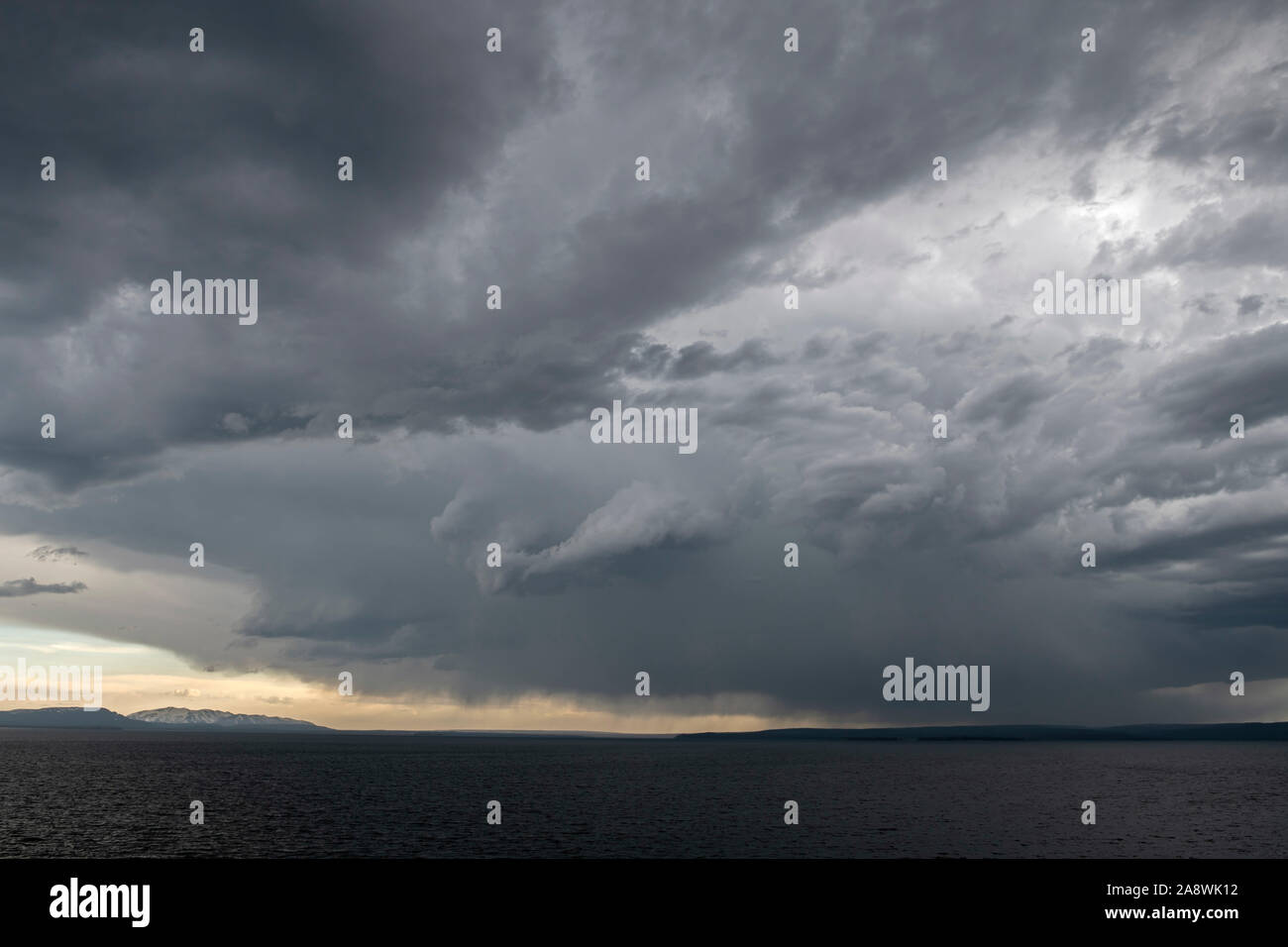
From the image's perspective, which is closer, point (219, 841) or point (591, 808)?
point (219, 841)

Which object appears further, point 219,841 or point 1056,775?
point 1056,775
